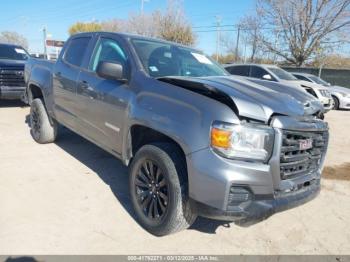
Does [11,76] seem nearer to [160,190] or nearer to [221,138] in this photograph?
[160,190]

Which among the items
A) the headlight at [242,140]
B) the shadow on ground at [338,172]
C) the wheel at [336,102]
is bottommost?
the wheel at [336,102]

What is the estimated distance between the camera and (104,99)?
387 centimetres

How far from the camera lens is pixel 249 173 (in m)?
2.61

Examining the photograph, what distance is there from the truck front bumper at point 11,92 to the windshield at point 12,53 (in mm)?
1769

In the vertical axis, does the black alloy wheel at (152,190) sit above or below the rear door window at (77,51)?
below

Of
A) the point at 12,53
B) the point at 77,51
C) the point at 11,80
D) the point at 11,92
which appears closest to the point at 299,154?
the point at 77,51

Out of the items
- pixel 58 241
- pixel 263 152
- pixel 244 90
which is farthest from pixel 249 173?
pixel 58 241

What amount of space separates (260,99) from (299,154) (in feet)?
1.98

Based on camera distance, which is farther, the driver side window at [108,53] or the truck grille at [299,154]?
the driver side window at [108,53]

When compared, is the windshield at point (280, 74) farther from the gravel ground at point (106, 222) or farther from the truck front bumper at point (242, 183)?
the truck front bumper at point (242, 183)

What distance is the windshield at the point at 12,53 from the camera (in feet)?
34.7

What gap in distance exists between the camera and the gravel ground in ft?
10.1

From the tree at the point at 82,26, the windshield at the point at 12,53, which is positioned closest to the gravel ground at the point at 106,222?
the windshield at the point at 12,53

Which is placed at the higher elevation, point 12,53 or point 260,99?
point 260,99
